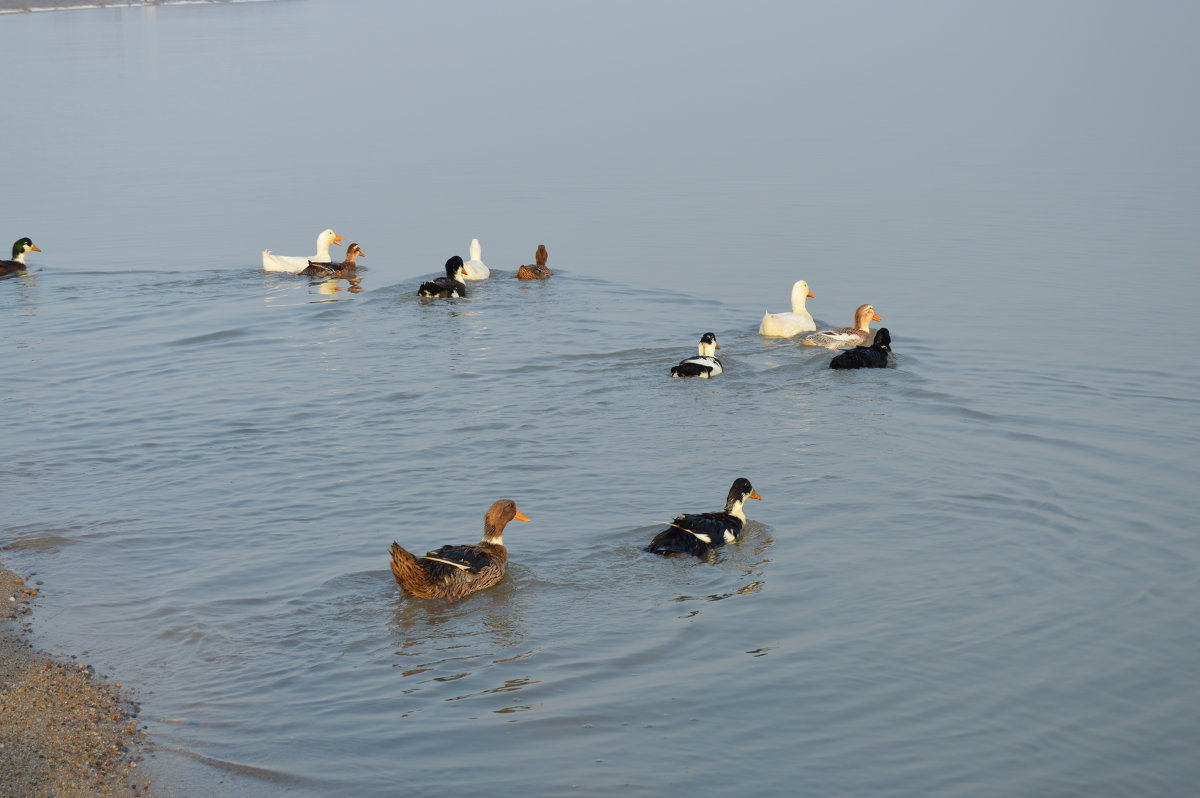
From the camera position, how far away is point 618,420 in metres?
12.9

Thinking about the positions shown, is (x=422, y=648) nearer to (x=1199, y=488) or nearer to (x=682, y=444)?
(x=682, y=444)

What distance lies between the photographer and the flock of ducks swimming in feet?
28.3

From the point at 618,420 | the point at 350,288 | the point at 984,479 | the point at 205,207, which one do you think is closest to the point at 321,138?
the point at 205,207

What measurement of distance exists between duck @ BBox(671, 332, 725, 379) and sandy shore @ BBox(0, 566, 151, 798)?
7747 mm

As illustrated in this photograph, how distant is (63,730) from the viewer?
6512 millimetres

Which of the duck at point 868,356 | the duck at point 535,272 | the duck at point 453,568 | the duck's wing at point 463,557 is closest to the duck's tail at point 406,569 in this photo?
the duck at point 453,568

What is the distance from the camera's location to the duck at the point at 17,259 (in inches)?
797

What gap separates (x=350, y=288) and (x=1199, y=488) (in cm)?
1277

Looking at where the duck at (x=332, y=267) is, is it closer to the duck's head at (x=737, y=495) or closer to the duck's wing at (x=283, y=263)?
the duck's wing at (x=283, y=263)

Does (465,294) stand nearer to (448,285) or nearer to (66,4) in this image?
(448,285)

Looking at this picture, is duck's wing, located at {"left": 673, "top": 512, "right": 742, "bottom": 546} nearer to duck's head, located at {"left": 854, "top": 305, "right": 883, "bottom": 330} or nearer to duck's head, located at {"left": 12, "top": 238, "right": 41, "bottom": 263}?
duck's head, located at {"left": 854, "top": 305, "right": 883, "bottom": 330}

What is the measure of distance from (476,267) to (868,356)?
712 centimetres

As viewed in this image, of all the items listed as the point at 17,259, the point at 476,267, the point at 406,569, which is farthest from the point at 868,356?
the point at 17,259

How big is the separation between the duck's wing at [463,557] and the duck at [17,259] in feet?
47.2
